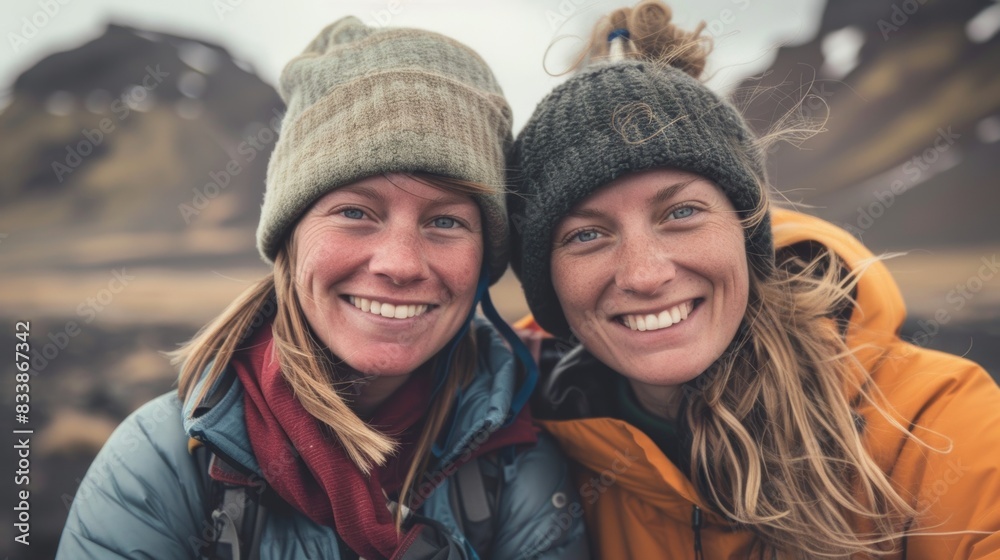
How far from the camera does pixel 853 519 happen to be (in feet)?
5.52

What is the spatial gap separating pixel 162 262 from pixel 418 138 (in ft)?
14.6

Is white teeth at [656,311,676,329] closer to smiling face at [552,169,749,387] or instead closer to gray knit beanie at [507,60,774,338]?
smiling face at [552,169,749,387]

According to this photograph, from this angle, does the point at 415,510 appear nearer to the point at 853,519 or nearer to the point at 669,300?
the point at 669,300

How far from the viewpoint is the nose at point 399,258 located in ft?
5.35

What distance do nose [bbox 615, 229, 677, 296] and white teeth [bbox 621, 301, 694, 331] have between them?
9 cm

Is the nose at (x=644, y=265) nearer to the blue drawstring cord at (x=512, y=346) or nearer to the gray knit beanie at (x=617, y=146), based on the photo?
the gray knit beanie at (x=617, y=146)

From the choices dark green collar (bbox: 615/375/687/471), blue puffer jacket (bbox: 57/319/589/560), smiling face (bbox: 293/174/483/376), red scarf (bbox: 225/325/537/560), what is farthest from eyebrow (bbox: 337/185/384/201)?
dark green collar (bbox: 615/375/687/471)

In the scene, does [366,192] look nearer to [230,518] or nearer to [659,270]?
[659,270]

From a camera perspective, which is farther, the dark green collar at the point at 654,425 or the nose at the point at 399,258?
the dark green collar at the point at 654,425

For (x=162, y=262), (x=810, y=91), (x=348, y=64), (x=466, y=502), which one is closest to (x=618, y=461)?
(x=466, y=502)

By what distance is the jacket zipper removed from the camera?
5.83 ft

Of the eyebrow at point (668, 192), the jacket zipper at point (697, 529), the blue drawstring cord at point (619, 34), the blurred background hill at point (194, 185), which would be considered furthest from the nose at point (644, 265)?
the blurred background hill at point (194, 185)

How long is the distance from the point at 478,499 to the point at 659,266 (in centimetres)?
89

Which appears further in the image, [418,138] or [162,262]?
[162,262]
